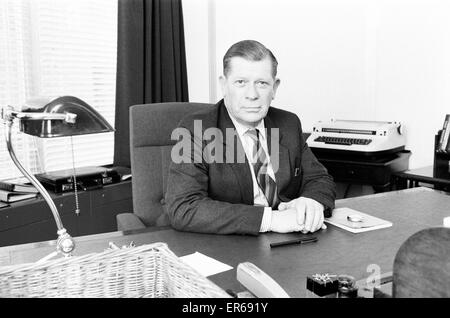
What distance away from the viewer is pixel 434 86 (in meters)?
2.97

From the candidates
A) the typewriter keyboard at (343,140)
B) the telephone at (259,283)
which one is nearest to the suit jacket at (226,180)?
the telephone at (259,283)

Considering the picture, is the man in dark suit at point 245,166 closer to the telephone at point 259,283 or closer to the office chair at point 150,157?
the office chair at point 150,157

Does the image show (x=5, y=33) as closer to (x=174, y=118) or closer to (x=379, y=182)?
(x=174, y=118)

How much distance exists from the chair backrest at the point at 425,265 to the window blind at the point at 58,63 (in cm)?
205

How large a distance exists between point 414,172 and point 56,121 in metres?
2.05

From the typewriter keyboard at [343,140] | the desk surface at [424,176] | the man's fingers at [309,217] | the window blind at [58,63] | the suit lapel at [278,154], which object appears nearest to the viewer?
the man's fingers at [309,217]

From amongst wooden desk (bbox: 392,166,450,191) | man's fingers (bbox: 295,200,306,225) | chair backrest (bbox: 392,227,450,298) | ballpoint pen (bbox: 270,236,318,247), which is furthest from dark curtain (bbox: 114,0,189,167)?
chair backrest (bbox: 392,227,450,298)

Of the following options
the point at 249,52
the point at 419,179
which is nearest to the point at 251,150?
the point at 249,52

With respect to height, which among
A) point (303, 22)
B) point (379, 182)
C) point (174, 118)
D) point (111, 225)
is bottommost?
point (111, 225)

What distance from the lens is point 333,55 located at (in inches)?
133

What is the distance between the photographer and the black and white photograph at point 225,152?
2.87 feet

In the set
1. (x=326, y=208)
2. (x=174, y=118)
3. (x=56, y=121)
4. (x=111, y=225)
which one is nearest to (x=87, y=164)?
(x=111, y=225)

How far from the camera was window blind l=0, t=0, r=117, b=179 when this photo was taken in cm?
259

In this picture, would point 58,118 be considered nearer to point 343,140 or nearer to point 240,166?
point 240,166
